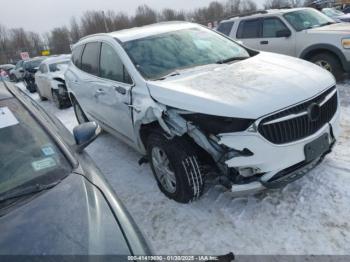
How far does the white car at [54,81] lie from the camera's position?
10.0m

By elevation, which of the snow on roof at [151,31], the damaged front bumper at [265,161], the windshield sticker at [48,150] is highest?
the snow on roof at [151,31]

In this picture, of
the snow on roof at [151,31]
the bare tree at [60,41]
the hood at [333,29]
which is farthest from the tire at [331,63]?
the bare tree at [60,41]

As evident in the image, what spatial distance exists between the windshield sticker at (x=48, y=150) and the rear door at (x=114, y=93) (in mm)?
1616

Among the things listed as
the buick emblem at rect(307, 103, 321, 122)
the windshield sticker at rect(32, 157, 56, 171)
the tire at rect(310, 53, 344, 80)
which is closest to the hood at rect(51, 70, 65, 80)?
the tire at rect(310, 53, 344, 80)

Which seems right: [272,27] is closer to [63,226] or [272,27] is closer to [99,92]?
[99,92]

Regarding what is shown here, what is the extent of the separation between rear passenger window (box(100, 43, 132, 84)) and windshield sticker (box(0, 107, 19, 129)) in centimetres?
161

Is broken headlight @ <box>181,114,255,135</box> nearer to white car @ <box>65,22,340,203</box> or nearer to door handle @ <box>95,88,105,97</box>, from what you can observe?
white car @ <box>65,22,340,203</box>

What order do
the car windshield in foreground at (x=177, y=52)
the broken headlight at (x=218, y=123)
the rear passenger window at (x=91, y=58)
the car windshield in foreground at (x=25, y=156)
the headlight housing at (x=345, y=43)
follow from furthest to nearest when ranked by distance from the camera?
the headlight housing at (x=345, y=43) < the rear passenger window at (x=91, y=58) < the car windshield in foreground at (x=177, y=52) < the broken headlight at (x=218, y=123) < the car windshield in foreground at (x=25, y=156)

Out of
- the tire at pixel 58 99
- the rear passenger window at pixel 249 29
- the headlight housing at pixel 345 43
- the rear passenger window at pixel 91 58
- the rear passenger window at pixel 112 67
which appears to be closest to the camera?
the rear passenger window at pixel 112 67

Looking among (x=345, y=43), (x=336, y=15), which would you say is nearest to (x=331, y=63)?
(x=345, y=43)

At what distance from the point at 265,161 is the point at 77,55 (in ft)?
14.3

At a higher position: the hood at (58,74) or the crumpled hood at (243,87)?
the crumpled hood at (243,87)

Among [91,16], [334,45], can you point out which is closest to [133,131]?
[334,45]

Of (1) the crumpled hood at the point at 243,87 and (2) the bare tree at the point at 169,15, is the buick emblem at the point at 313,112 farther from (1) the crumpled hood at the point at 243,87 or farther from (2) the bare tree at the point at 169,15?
(2) the bare tree at the point at 169,15
